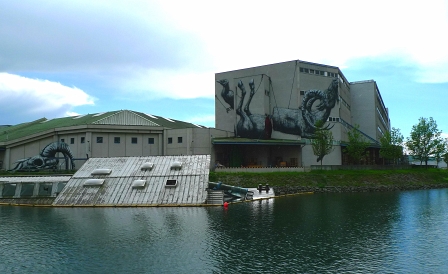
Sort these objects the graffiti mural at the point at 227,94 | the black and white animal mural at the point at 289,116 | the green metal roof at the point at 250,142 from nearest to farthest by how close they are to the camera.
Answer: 1. the green metal roof at the point at 250,142
2. the black and white animal mural at the point at 289,116
3. the graffiti mural at the point at 227,94

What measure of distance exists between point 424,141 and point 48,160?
9801cm

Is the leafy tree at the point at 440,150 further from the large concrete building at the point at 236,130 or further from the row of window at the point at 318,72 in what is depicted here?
the row of window at the point at 318,72

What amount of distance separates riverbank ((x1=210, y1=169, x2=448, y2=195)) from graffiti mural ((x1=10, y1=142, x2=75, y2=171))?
31784 mm

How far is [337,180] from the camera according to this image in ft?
258

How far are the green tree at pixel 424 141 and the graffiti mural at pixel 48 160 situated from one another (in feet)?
297

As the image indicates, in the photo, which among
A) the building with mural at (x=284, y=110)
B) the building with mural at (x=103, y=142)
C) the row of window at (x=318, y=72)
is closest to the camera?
the building with mural at (x=103, y=142)

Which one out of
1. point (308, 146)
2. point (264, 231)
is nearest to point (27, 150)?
point (308, 146)

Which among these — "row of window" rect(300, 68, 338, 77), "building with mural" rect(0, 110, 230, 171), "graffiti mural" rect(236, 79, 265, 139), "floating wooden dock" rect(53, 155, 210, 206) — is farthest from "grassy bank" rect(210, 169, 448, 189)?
"row of window" rect(300, 68, 338, 77)

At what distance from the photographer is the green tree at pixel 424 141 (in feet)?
360

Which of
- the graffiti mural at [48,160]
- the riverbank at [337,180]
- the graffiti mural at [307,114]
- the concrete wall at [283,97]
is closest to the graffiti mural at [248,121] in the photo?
the concrete wall at [283,97]

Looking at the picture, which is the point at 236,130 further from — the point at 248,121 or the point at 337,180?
the point at 337,180

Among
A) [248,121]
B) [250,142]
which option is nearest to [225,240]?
[250,142]

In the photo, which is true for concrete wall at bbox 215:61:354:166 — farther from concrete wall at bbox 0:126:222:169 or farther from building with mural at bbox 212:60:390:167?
concrete wall at bbox 0:126:222:169

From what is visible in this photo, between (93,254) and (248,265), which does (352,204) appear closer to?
(248,265)
